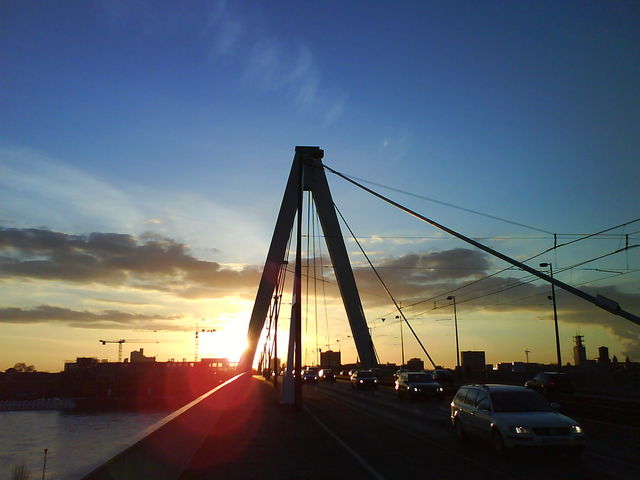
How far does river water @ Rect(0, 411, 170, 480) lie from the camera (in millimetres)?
71088

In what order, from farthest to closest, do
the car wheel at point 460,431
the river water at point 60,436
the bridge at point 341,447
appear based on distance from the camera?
1. the river water at point 60,436
2. the car wheel at point 460,431
3. the bridge at point 341,447

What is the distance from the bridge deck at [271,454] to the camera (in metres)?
10.2

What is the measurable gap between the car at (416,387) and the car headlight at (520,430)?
2212cm

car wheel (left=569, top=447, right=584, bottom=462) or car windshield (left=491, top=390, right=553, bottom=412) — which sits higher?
car windshield (left=491, top=390, right=553, bottom=412)

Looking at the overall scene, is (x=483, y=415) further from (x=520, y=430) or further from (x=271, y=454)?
(x=271, y=454)

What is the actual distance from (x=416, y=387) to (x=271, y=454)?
22.1 meters

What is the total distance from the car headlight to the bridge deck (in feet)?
10.9

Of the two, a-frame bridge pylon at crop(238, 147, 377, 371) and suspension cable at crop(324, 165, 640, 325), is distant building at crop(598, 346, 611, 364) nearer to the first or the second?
a-frame bridge pylon at crop(238, 147, 377, 371)

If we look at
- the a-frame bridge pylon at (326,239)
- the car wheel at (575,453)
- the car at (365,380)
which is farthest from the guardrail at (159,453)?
the a-frame bridge pylon at (326,239)

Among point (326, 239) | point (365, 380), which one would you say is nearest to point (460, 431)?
point (365, 380)

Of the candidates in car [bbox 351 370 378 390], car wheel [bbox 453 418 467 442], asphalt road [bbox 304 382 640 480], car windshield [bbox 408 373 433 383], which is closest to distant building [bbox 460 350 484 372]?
car [bbox 351 370 378 390]

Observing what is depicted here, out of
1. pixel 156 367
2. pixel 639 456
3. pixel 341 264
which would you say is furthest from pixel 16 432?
pixel 639 456

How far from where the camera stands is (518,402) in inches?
502

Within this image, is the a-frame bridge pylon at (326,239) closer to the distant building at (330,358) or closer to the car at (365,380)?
the car at (365,380)
